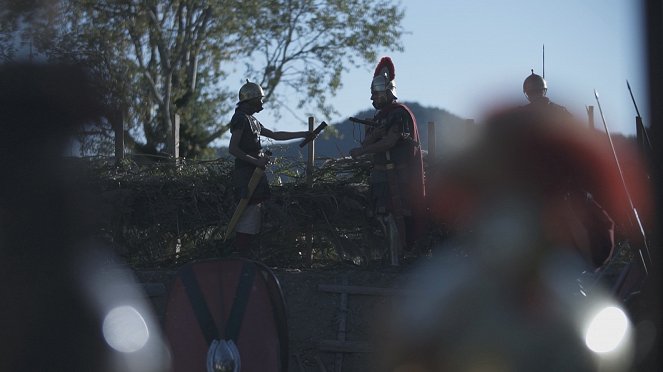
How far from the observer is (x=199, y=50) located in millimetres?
26641

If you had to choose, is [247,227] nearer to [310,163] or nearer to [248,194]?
[248,194]

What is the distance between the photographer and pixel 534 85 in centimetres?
753

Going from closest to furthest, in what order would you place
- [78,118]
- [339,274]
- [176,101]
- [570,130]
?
1. [78,118]
2. [570,130]
3. [339,274]
4. [176,101]

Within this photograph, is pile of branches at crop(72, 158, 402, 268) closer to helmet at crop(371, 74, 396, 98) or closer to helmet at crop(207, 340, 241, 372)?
helmet at crop(371, 74, 396, 98)

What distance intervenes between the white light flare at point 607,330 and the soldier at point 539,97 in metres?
1.35

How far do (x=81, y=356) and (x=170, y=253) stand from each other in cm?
531

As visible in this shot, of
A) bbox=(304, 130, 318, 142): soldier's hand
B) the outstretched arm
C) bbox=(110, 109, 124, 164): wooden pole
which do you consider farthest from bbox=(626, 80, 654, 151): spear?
the outstretched arm

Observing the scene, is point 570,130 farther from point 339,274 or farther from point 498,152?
point 339,274

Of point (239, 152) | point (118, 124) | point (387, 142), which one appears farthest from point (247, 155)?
point (118, 124)

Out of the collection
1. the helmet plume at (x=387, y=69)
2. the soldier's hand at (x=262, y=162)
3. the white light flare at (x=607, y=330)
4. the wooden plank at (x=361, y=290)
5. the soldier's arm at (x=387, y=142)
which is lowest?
the white light flare at (x=607, y=330)

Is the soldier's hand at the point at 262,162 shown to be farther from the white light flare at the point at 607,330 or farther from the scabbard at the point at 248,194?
the white light flare at the point at 607,330

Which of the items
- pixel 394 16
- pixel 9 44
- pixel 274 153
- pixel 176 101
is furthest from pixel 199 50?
pixel 9 44

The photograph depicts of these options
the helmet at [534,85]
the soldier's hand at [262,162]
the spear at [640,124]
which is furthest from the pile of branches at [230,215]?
the spear at [640,124]

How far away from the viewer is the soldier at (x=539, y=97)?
23.6 ft
